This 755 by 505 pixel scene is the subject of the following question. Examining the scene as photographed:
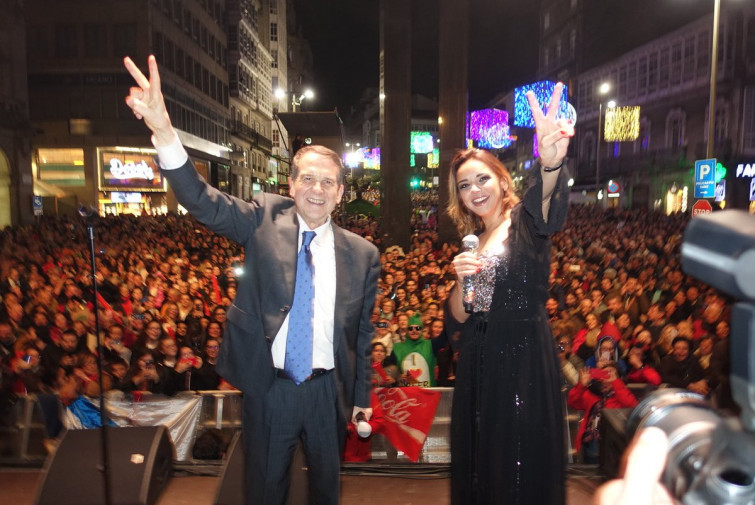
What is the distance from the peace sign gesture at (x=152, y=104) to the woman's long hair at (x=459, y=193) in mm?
1305

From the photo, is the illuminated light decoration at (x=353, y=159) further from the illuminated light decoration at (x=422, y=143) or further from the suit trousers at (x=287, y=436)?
the suit trousers at (x=287, y=436)

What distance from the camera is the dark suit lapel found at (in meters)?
2.56

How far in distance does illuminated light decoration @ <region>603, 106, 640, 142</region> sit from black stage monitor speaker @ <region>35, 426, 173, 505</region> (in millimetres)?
36542

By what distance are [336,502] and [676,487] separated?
2.03m

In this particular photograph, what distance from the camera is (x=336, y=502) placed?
263 cm

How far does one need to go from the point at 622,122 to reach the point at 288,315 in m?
37.6

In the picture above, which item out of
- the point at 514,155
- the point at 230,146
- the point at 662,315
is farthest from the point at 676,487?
the point at 514,155

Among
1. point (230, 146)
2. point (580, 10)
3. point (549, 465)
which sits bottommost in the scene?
point (549, 465)

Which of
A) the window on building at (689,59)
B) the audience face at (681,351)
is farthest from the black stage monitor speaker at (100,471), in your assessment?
the window on building at (689,59)

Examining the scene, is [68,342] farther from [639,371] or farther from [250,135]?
[250,135]

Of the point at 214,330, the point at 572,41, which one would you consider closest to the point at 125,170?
the point at 214,330

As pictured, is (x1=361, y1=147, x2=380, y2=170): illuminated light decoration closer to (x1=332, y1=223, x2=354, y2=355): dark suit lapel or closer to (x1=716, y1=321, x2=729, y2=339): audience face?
(x1=716, y1=321, x2=729, y2=339): audience face

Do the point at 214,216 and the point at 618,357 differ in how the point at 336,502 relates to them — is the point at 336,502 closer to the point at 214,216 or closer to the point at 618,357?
the point at 214,216

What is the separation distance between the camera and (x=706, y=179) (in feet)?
40.3
